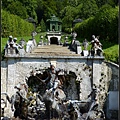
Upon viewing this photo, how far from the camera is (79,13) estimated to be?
176ft

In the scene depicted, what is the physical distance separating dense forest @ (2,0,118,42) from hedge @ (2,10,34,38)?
264mm

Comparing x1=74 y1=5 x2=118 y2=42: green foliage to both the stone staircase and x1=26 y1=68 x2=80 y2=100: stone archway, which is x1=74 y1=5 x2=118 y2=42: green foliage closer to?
the stone staircase

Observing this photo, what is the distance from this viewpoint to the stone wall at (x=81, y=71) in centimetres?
→ 1669

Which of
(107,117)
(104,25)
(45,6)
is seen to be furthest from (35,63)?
(45,6)

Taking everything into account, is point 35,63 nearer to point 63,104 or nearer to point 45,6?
Answer: point 63,104

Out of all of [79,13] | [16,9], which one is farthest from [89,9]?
[16,9]

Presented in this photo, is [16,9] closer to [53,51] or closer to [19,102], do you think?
[53,51]

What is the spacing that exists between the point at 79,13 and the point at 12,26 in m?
21.1

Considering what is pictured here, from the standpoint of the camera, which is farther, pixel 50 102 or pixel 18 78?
pixel 18 78

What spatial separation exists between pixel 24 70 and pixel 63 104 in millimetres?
4147

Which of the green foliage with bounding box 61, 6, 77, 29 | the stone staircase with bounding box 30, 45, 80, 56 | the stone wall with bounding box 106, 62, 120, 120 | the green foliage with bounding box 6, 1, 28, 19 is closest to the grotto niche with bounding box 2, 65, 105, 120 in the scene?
the stone wall with bounding box 106, 62, 120, 120

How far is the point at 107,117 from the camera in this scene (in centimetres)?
1605

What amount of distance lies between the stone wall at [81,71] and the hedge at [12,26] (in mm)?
17033

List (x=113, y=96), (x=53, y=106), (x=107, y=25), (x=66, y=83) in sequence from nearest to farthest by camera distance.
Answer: (x=53, y=106) → (x=113, y=96) → (x=66, y=83) → (x=107, y=25)
